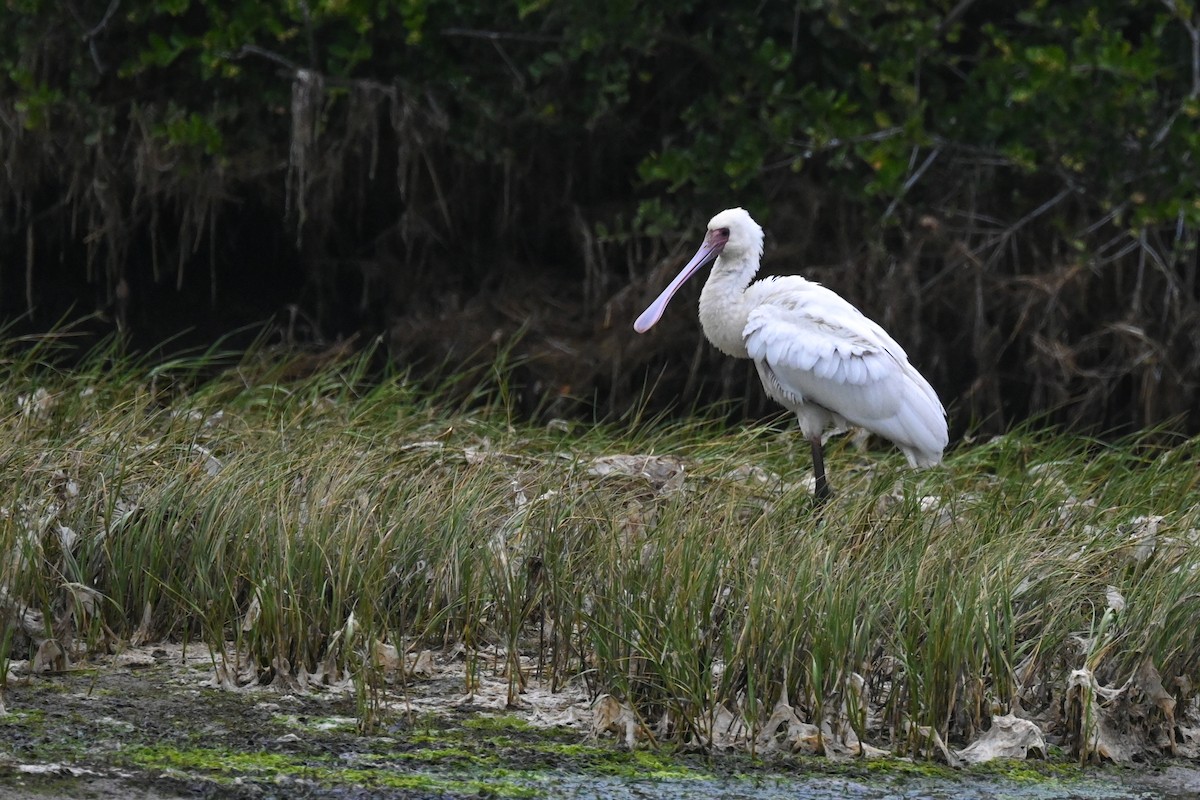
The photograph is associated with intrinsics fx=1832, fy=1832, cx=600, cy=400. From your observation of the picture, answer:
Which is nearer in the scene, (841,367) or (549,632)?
(549,632)

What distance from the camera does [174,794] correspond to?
149 inches

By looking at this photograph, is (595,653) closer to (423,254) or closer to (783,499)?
(783,499)

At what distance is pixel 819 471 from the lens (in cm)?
655

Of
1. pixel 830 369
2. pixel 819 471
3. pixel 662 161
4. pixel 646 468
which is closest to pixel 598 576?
pixel 646 468

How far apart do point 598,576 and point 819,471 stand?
1.87 metres

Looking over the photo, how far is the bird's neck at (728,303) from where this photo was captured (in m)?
7.25

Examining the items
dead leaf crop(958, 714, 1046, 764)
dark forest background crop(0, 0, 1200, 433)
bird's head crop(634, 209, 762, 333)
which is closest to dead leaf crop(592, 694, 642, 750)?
dead leaf crop(958, 714, 1046, 764)

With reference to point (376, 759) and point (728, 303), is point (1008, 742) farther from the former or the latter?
point (728, 303)

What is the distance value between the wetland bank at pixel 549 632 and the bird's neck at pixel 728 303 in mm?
1497

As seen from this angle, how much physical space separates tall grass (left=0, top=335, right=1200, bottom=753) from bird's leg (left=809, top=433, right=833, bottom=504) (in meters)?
0.12

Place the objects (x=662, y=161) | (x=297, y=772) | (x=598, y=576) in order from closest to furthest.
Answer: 1. (x=297, y=772)
2. (x=598, y=576)
3. (x=662, y=161)

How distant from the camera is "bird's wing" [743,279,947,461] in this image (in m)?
6.87

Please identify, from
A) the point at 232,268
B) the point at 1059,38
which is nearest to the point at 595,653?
the point at 1059,38

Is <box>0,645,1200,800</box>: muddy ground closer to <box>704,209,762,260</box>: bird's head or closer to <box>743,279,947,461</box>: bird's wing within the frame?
<box>743,279,947,461</box>: bird's wing
